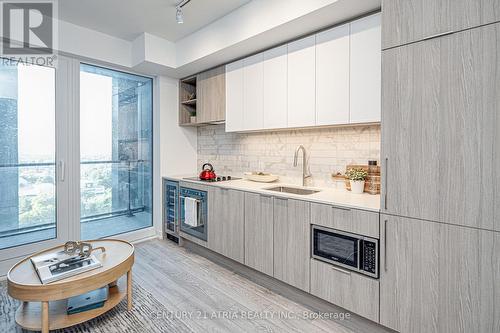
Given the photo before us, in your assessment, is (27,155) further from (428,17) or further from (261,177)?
(428,17)

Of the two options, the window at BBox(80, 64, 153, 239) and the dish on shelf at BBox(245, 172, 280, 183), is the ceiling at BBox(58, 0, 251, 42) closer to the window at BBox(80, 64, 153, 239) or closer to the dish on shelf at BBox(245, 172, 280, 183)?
the window at BBox(80, 64, 153, 239)

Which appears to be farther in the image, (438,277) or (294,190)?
(294,190)

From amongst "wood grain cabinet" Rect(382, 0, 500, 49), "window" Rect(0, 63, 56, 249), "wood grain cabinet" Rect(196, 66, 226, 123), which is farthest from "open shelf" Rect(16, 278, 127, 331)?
"wood grain cabinet" Rect(382, 0, 500, 49)

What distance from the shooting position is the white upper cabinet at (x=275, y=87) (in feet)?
8.78

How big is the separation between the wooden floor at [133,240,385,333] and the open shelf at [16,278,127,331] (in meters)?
0.47

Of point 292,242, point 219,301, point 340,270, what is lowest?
point 219,301

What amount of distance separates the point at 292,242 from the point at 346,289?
0.56 m

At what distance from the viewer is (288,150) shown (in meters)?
3.12

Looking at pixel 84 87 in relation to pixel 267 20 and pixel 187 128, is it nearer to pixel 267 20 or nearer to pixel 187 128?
pixel 187 128

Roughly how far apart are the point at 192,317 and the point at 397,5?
2708mm

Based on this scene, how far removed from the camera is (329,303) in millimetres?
2111

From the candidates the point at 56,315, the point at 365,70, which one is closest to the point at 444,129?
the point at 365,70

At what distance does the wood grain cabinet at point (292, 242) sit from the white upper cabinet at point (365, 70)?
909 mm

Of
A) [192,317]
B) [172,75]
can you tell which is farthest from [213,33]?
[192,317]
